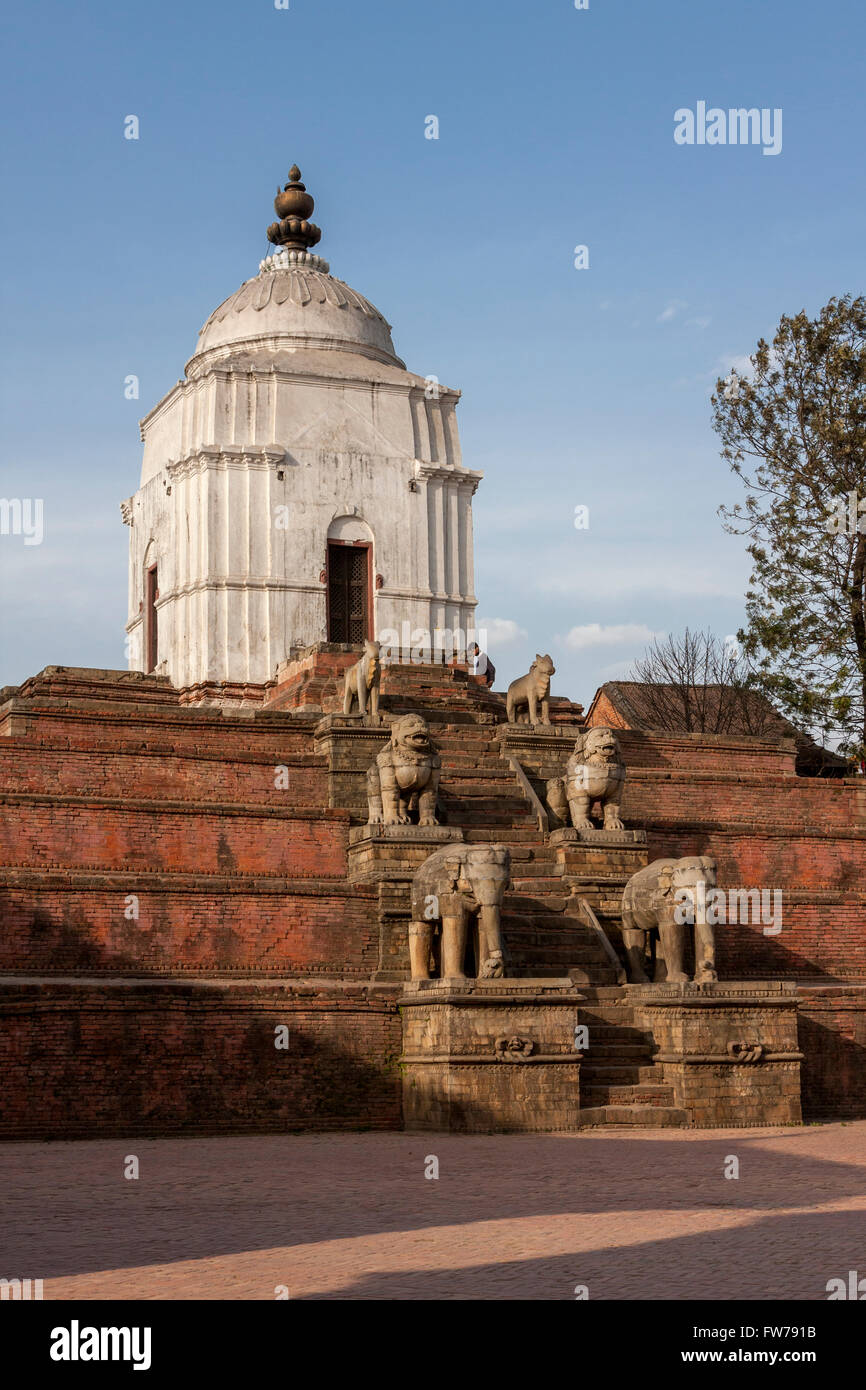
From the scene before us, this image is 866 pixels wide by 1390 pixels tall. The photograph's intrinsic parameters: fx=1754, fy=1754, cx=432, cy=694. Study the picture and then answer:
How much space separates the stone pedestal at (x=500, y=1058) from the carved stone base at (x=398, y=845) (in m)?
3.31

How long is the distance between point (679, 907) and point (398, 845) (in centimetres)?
363

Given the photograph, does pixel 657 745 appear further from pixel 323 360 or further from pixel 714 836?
pixel 323 360

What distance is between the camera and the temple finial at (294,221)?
34.0 metres

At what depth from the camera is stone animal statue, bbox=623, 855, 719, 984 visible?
63.9 ft

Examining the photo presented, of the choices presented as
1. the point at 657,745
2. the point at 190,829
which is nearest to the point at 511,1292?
the point at 190,829

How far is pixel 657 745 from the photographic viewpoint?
1096 inches

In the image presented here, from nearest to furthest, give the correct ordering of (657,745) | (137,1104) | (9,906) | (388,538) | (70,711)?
(137,1104) < (9,906) < (70,711) < (657,745) < (388,538)

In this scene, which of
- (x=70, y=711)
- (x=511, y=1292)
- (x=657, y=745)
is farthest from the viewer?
(x=657, y=745)

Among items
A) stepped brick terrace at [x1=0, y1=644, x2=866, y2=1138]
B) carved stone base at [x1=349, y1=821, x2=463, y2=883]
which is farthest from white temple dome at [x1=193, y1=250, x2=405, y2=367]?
carved stone base at [x1=349, y1=821, x2=463, y2=883]

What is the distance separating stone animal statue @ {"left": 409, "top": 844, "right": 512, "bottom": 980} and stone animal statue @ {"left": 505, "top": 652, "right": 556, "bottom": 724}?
292 inches

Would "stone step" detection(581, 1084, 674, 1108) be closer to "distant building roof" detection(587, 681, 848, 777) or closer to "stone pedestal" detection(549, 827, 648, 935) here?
"stone pedestal" detection(549, 827, 648, 935)

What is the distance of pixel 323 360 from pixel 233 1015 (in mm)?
17062

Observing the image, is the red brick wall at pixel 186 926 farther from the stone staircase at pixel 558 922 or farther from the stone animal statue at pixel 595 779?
the stone animal statue at pixel 595 779

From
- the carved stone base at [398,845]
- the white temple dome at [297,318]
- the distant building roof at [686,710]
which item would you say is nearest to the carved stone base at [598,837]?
the carved stone base at [398,845]
